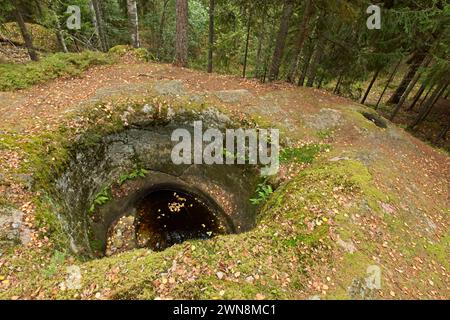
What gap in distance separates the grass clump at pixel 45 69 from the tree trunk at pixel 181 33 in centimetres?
429

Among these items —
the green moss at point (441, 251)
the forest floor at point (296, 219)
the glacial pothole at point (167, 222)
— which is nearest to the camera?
the forest floor at point (296, 219)

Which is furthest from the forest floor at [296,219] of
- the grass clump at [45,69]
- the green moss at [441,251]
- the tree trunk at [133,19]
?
the tree trunk at [133,19]

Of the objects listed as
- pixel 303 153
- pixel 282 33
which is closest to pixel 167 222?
pixel 303 153

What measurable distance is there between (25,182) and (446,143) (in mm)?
22219

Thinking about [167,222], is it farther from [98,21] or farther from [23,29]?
[98,21]

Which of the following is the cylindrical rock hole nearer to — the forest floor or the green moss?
the forest floor

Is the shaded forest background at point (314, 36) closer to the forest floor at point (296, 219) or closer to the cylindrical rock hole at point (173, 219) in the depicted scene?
the forest floor at point (296, 219)

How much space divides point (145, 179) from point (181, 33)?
8.70 meters

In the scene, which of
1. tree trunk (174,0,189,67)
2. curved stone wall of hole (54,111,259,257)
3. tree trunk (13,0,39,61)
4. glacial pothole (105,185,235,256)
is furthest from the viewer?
tree trunk (174,0,189,67)

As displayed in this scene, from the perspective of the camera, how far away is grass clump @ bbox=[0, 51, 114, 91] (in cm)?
1276

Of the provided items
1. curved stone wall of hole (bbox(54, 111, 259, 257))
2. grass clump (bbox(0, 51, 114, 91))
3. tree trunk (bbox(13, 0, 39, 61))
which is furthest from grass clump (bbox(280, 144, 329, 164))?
tree trunk (bbox(13, 0, 39, 61))

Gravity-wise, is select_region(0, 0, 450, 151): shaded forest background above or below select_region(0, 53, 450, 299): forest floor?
above

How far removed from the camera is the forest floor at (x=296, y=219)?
6109 mm

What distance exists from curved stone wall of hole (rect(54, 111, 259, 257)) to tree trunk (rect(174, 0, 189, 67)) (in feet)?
18.0
